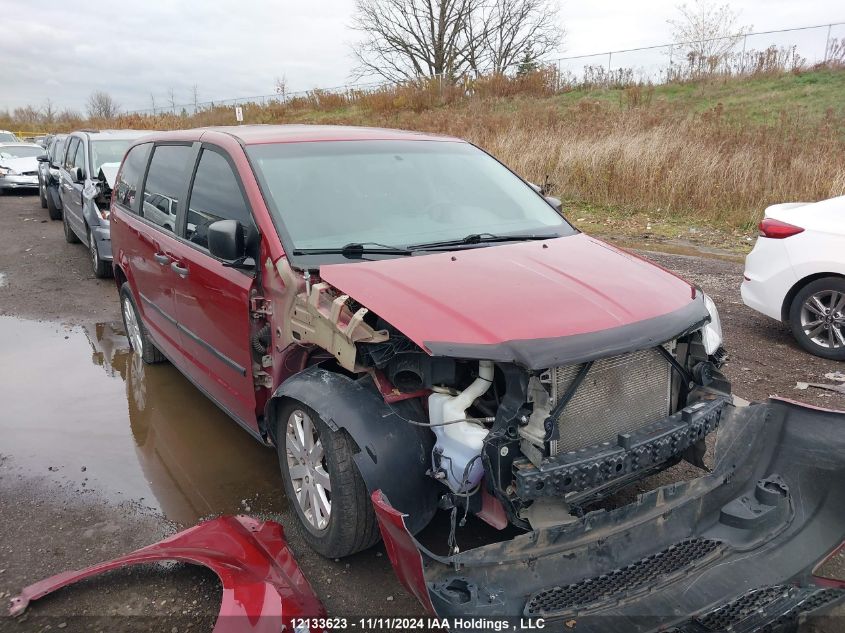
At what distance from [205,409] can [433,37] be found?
3187 cm

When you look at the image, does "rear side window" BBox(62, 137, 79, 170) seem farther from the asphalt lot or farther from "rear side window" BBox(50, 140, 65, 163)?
the asphalt lot

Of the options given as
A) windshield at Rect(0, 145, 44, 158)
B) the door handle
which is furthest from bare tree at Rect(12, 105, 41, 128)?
the door handle

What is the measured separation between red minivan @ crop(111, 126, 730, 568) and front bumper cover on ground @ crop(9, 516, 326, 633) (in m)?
0.24

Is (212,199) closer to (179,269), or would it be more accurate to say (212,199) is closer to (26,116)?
(179,269)

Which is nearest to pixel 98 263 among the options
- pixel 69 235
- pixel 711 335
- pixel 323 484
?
pixel 69 235

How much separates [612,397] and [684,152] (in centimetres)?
1047

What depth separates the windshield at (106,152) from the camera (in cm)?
904

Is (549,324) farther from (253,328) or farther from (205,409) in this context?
(205,409)

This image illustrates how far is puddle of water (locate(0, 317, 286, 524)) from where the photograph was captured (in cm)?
355

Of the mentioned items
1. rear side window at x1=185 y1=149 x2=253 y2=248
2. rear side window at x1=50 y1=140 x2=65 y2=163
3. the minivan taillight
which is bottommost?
the minivan taillight

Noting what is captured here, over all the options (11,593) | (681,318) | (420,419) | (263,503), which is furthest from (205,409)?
(681,318)

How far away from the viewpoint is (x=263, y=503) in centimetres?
340

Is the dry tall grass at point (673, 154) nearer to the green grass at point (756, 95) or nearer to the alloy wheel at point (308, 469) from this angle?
the green grass at point (756, 95)

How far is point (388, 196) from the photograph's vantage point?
11.6 ft
